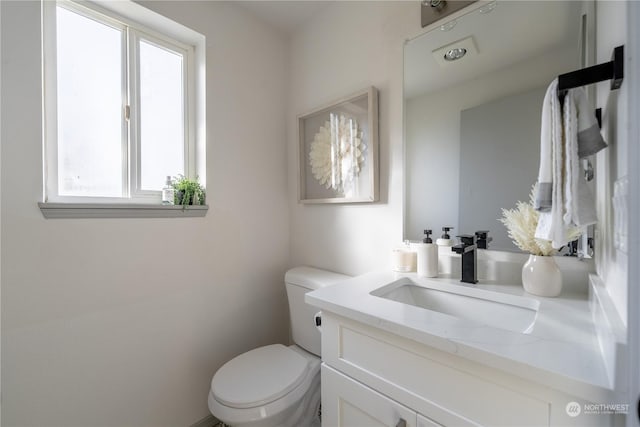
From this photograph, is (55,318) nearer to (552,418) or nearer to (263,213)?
(263,213)

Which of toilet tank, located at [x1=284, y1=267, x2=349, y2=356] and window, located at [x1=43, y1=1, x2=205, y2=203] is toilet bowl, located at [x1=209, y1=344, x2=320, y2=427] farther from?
window, located at [x1=43, y1=1, x2=205, y2=203]

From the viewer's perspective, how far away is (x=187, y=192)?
132 centimetres

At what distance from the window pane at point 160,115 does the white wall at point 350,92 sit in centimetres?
66

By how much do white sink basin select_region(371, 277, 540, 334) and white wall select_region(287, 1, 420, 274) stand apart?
275mm

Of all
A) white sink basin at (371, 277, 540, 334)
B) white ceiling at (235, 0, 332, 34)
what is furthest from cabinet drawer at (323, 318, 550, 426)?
white ceiling at (235, 0, 332, 34)

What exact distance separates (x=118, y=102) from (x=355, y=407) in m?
1.60

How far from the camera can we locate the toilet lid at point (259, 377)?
1021 mm

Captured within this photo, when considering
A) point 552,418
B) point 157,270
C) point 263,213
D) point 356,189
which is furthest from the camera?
point 263,213

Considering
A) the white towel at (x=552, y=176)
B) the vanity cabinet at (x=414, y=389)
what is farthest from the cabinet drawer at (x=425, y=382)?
the white towel at (x=552, y=176)

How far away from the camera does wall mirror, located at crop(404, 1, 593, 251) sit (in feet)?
2.94

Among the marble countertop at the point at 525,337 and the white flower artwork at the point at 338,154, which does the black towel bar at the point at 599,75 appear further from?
the white flower artwork at the point at 338,154

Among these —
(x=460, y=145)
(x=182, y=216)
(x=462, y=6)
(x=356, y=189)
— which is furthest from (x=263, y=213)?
(x=462, y=6)

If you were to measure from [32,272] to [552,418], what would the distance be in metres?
1.54

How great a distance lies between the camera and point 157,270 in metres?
1.24
